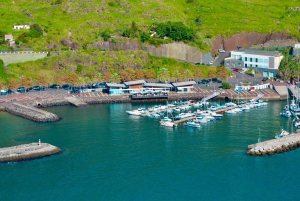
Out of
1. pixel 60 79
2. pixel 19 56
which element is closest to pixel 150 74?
pixel 60 79

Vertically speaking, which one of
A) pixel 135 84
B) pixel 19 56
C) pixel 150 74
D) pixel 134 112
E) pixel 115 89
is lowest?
pixel 134 112

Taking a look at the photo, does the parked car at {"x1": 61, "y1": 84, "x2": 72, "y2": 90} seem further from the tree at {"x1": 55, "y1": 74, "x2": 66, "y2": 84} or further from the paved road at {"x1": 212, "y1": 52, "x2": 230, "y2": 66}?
the paved road at {"x1": 212, "y1": 52, "x2": 230, "y2": 66}

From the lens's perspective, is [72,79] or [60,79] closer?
[72,79]

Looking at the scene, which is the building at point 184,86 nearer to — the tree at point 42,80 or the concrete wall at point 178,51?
the concrete wall at point 178,51

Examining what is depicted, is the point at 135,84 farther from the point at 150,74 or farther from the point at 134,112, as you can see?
the point at 134,112

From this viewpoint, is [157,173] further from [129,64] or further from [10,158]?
[129,64]
